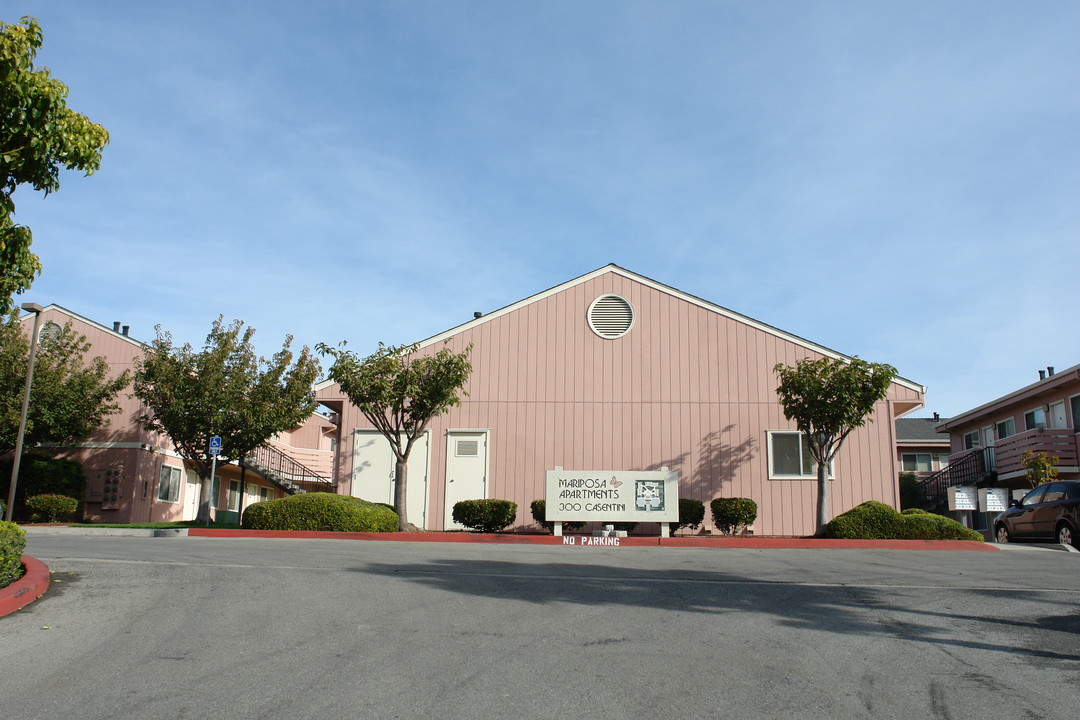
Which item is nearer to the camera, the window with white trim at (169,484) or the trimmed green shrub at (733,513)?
the trimmed green shrub at (733,513)

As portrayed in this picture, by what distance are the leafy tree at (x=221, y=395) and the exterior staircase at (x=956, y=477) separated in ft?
68.4

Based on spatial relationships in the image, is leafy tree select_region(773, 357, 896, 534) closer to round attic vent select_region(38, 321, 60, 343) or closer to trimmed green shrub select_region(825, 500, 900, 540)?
trimmed green shrub select_region(825, 500, 900, 540)

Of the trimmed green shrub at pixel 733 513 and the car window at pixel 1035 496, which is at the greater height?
the car window at pixel 1035 496

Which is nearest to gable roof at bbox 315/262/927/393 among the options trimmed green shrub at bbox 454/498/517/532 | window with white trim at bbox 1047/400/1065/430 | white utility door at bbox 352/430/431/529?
white utility door at bbox 352/430/431/529

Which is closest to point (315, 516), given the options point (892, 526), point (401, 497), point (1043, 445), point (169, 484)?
point (401, 497)

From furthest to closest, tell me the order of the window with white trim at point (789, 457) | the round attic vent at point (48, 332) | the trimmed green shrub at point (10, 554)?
the round attic vent at point (48, 332)
the window with white trim at point (789, 457)
the trimmed green shrub at point (10, 554)

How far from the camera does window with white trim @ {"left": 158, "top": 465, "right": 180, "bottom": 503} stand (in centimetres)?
3019

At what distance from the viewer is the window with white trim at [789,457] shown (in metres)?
22.0

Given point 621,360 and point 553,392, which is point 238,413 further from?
point 621,360

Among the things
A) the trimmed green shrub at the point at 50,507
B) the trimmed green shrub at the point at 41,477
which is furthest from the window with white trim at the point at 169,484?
the trimmed green shrub at the point at 50,507

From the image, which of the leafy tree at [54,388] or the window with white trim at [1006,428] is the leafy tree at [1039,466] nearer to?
the window with white trim at [1006,428]

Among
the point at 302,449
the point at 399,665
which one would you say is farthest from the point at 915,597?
the point at 302,449

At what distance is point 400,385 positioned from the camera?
19281 millimetres

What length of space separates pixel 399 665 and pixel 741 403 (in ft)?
57.0
